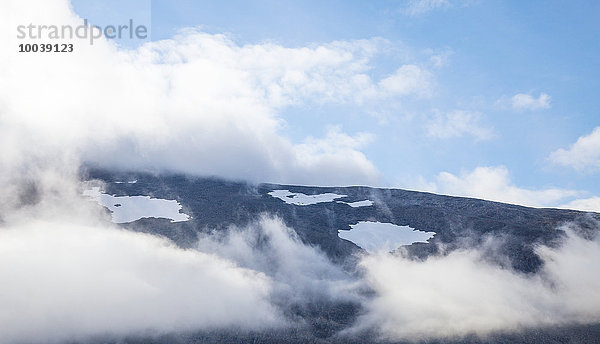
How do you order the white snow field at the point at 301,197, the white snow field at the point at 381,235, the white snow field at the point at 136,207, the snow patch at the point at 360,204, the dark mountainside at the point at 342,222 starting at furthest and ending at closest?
the white snow field at the point at 301,197 → the snow patch at the point at 360,204 → the white snow field at the point at 136,207 → the white snow field at the point at 381,235 → the dark mountainside at the point at 342,222

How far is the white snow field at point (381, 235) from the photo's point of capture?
138650mm

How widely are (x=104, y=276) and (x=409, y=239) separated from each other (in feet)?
279

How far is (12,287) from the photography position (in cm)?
12588

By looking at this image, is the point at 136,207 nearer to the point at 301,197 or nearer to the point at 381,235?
the point at 301,197

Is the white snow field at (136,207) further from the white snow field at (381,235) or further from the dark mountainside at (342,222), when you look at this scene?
the white snow field at (381,235)

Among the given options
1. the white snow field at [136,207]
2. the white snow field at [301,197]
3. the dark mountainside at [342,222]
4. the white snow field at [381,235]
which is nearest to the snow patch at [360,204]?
the dark mountainside at [342,222]

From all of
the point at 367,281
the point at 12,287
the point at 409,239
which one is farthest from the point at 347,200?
the point at 12,287

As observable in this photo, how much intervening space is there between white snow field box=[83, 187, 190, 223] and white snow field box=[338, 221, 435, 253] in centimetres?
4982

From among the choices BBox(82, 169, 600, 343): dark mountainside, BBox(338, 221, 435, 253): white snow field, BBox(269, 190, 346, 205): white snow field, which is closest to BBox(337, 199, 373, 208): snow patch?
BBox(82, 169, 600, 343): dark mountainside

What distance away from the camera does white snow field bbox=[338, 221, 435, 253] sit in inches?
5459

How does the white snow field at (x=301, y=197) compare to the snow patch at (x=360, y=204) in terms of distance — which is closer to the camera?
the snow patch at (x=360, y=204)

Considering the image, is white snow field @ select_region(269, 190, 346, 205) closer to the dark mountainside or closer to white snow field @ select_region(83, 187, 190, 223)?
the dark mountainside

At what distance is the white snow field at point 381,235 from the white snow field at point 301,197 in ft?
87.5

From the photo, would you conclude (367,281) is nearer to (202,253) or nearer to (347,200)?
(202,253)
